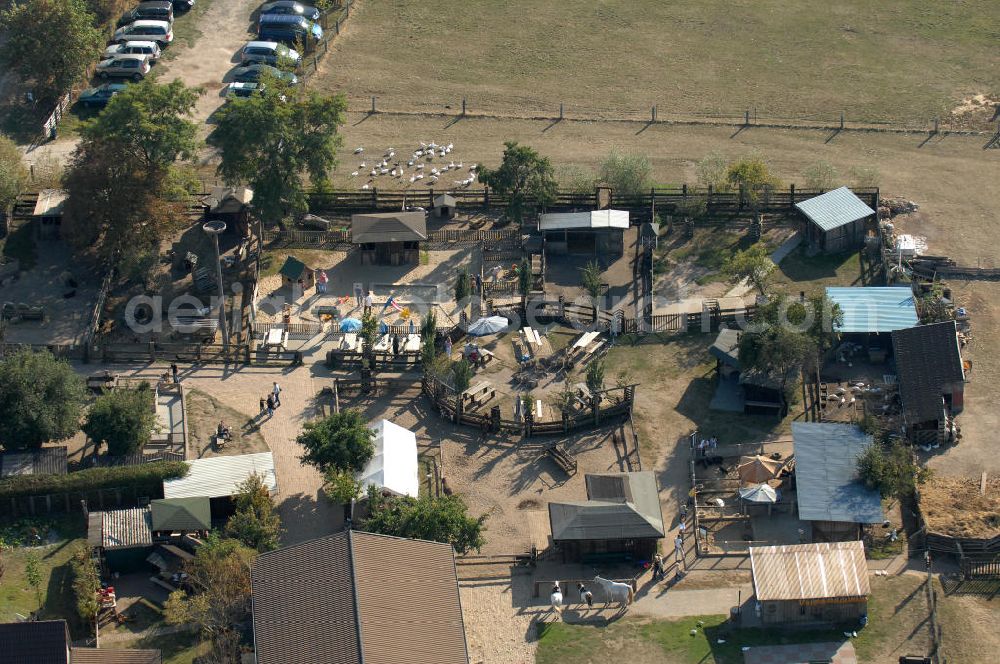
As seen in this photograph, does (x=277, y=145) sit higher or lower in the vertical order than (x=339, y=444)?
higher

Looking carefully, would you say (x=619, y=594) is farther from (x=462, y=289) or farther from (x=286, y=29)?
(x=286, y=29)

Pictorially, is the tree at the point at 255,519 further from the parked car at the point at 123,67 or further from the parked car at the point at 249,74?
the parked car at the point at 123,67

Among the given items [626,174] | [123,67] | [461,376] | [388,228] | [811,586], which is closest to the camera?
[811,586]

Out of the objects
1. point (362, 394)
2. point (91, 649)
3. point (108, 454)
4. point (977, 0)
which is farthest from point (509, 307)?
point (977, 0)

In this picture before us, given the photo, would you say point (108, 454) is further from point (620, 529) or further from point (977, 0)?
point (977, 0)

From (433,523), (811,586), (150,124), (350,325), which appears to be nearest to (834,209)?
(350,325)

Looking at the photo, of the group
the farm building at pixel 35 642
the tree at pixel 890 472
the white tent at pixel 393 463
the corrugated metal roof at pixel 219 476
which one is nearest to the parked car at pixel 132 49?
the corrugated metal roof at pixel 219 476
